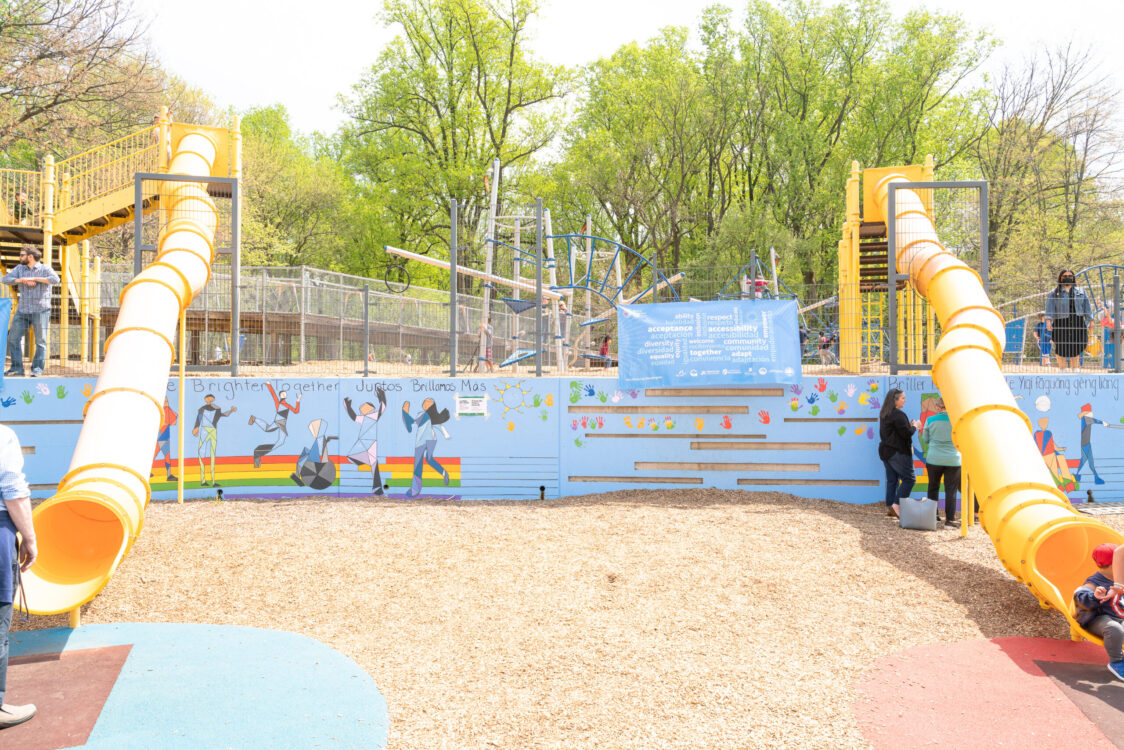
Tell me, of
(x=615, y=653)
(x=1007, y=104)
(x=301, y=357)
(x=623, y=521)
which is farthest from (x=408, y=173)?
(x=615, y=653)

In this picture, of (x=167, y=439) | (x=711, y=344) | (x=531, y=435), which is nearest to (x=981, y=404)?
(x=711, y=344)

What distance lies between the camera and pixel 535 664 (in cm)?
→ 552

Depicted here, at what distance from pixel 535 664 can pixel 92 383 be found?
30.4 feet

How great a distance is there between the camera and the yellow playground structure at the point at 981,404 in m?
6.59

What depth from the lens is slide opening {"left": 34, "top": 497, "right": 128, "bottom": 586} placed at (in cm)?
643

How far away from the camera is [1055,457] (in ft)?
36.1

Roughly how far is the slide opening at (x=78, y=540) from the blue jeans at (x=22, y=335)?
632 centimetres

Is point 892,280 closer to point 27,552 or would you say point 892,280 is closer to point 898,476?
point 898,476

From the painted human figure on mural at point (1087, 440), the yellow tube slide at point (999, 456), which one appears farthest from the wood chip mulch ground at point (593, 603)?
the painted human figure on mural at point (1087, 440)

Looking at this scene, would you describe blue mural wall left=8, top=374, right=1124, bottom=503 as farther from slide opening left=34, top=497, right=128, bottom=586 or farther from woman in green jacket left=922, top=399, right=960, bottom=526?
slide opening left=34, top=497, right=128, bottom=586

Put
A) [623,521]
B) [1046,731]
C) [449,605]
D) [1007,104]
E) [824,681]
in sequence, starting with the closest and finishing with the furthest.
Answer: [1046,731], [824,681], [449,605], [623,521], [1007,104]

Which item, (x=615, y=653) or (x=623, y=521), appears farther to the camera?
(x=623, y=521)

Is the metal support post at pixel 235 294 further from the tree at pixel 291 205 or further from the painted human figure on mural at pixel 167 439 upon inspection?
the tree at pixel 291 205

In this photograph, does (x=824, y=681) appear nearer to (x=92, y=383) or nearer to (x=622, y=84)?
(x=92, y=383)
